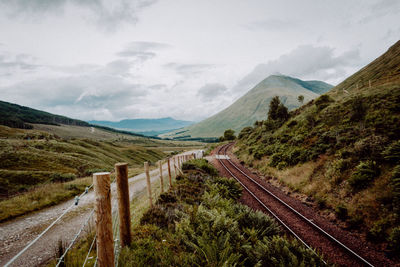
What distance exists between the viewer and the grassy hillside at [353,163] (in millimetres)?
8406

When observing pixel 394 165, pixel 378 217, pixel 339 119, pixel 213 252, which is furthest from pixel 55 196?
pixel 339 119

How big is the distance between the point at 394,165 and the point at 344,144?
4.09 m

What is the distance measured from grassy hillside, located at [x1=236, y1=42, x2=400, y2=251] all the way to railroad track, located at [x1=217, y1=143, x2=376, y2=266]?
1552mm

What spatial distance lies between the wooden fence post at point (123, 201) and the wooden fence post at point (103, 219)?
3.47 feet

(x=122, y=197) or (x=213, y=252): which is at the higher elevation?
(x=122, y=197)

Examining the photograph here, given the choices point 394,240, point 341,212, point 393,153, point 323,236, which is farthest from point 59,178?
point 393,153

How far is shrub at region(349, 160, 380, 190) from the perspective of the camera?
9702 millimetres

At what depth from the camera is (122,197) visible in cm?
424

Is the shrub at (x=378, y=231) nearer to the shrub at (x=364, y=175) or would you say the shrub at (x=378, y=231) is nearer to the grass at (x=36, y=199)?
the shrub at (x=364, y=175)

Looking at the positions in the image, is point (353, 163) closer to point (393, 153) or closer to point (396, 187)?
point (393, 153)

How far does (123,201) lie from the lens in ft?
14.0

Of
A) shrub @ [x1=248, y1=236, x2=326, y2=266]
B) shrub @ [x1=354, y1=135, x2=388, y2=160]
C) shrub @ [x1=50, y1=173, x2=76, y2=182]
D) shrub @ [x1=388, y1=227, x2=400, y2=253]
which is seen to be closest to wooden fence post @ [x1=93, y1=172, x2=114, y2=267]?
shrub @ [x1=248, y1=236, x2=326, y2=266]

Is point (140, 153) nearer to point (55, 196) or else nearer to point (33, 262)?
point (55, 196)

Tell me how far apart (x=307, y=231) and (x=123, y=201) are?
834 cm
